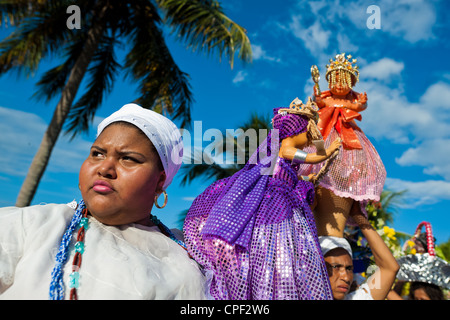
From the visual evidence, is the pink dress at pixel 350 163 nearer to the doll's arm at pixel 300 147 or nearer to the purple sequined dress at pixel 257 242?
the doll's arm at pixel 300 147

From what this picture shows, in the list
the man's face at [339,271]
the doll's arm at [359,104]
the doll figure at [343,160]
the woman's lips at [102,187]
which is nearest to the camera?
the woman's lips at [102,187]

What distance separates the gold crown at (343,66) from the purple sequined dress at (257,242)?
151cm

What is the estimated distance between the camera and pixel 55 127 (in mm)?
7152

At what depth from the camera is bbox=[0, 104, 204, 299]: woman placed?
1562 millimetres

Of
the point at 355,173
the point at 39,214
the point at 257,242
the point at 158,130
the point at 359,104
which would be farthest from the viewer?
the point at 359,104

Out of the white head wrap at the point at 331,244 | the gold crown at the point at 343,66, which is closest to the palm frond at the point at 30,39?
the gold crown at the point at 343,66

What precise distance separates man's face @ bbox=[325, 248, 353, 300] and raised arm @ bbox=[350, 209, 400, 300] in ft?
0.48

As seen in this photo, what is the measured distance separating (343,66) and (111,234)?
2.45 m

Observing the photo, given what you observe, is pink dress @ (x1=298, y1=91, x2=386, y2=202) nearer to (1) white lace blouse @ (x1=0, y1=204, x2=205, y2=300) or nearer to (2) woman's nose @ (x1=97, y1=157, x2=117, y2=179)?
(1) white lace blouse @ (x1=0, y1=204, x2=205, y2=300)

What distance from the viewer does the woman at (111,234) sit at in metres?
1.56

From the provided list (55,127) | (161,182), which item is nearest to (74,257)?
(161,182)

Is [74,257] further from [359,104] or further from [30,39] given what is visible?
[30,39]
